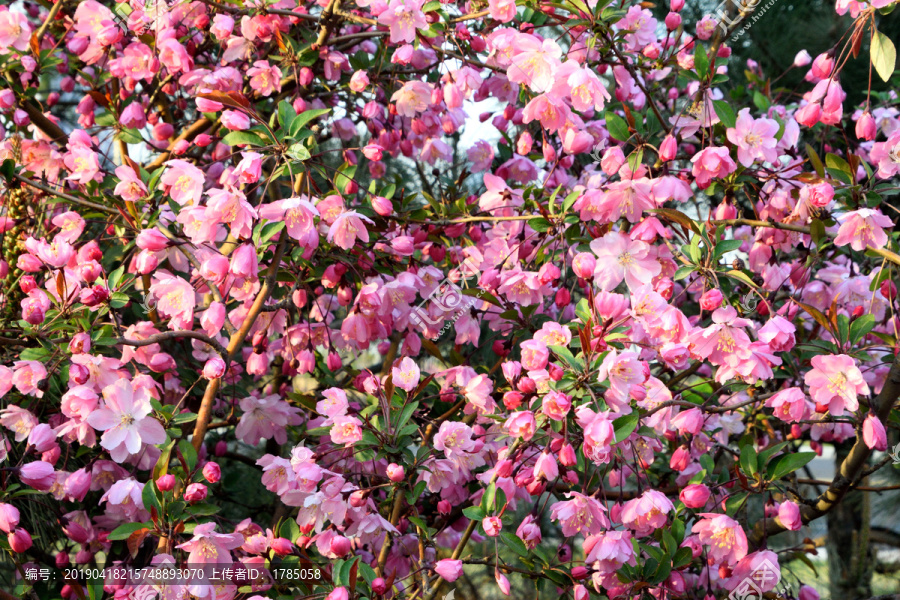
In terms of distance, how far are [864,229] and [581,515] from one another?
691 mm

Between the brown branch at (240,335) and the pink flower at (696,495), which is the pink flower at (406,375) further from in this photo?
the pink flower at (696,495)

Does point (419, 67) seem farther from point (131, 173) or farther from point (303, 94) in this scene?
point (131, 173)

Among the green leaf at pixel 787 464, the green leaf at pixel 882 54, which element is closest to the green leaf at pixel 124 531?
the green leaf at pixel 787 464

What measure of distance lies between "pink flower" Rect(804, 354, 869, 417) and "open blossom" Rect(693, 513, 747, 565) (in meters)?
0.26

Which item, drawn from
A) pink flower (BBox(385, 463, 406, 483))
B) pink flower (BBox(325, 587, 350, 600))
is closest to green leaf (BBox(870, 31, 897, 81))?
pink flower (BBox(385, 463, 406, 483))

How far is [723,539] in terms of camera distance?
132 cm

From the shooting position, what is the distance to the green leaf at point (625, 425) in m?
1.19

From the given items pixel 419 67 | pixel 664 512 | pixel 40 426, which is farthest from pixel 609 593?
pixel 419 67

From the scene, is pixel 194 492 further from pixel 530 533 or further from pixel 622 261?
pixel 622 261

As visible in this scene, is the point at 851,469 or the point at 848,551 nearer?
the point at 851,469

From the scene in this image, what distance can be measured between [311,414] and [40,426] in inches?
24.4

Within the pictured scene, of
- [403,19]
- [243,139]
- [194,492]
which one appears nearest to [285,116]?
[243,139]

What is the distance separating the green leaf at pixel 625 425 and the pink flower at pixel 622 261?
28cm

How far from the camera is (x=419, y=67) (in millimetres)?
1948
